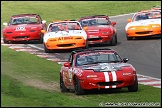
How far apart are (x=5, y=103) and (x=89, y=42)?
16659 millimetres

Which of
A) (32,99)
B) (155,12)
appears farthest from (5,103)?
(155,12)

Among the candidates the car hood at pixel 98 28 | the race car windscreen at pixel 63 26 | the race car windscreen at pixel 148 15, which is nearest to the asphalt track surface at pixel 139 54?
the car hood at pixel 98 28

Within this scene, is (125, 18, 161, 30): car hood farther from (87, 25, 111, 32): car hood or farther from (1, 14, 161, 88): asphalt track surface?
(87, 25, 111, 32): car hood

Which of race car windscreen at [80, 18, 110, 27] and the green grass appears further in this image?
race car windscreen at [80, 18, 110, 27]

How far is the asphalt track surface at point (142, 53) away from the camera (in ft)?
76.2

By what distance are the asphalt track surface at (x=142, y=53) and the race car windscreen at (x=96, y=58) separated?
402 centimetres

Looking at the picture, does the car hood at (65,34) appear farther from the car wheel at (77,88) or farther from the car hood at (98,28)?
the car wheel at (77,88)

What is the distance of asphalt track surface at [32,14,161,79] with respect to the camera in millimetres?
23225

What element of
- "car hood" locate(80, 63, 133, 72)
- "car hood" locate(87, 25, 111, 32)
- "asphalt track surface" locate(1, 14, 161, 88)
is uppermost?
"car hood" locate(80, 63, 133, 72)

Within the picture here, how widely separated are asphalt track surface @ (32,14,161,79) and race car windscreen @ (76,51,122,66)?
4.02 metres

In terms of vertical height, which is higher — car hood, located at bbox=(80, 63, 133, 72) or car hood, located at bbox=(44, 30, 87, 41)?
car hood, located at bbox=(80, 63, 133, 72)

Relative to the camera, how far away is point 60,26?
29.5 metres

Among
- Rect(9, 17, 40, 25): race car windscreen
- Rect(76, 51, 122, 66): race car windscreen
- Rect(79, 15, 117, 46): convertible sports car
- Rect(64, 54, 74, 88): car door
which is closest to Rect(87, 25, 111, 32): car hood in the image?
Rect(79, 15, 117, 46): convertible sports car

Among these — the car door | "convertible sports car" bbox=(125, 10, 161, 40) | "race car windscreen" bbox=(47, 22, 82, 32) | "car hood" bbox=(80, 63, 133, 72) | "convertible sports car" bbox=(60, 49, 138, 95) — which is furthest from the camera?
Answer: "convertible sports car" bbox=(125, 10, 161, 40)
